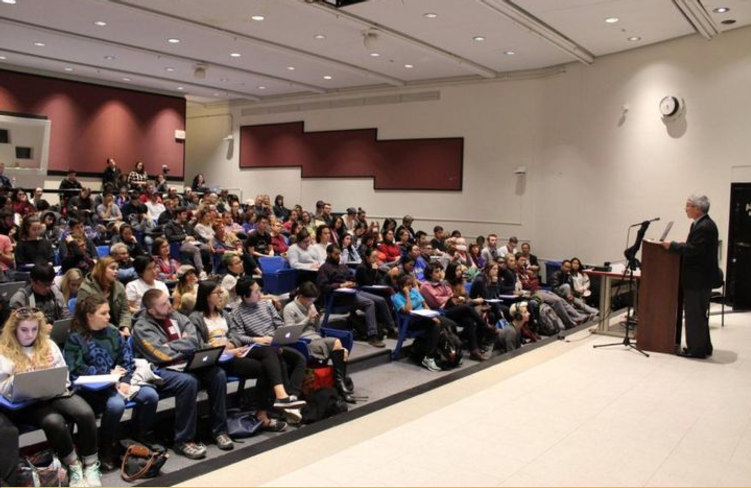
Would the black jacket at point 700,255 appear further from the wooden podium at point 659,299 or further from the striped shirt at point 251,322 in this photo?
the striped shirt at point 251,322

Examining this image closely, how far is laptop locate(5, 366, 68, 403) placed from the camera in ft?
10.9

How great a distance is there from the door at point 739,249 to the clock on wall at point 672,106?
1435 millimetres

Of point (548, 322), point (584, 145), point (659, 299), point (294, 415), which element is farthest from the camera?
point (584, 145)

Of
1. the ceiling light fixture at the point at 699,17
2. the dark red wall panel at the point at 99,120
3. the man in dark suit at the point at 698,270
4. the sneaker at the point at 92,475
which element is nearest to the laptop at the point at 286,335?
the sneaker at the point at 92,475

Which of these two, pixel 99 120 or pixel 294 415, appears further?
pixel 99 120

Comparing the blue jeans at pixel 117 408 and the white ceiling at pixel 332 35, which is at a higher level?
the white ceiling at pixel 332 35

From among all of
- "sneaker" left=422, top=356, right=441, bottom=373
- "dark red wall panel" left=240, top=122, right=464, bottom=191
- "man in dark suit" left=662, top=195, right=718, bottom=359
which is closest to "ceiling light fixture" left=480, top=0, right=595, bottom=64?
"dark red wall panel" left=240, top=122, right=464, bottom=191

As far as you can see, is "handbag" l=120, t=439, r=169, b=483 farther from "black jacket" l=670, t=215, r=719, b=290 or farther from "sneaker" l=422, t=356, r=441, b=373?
"black jacket" l=670, t=215, r=719, b=290

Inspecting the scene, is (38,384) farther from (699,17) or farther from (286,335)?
(699,17)

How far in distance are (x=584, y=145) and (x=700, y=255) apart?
6.02 meters

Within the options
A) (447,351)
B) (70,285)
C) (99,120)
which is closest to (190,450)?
(70,285)

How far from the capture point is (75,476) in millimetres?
3422

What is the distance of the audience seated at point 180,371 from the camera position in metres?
4.01

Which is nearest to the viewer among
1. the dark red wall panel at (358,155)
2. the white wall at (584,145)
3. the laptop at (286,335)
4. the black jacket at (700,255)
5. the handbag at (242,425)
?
the handbag at (242,425)
